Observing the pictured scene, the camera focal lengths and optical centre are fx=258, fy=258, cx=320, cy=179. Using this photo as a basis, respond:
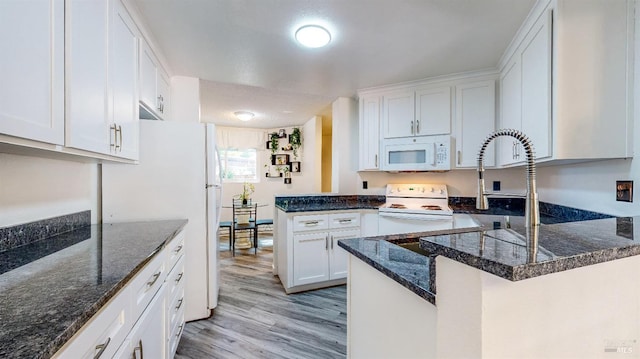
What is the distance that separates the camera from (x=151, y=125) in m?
1.96

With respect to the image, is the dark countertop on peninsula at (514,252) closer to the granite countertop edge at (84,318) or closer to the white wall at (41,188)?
the granite countertop edge at (84,318)

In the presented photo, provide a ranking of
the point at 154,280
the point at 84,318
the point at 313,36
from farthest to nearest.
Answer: the point at 313,36 < the point at 154,280 < the point at 84,318

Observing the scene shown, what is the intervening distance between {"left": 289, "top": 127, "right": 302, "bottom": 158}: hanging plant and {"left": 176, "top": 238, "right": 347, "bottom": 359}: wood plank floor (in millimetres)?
2709

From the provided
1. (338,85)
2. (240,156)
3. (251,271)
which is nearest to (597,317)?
(338,85)

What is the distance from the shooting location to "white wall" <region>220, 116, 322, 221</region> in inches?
184

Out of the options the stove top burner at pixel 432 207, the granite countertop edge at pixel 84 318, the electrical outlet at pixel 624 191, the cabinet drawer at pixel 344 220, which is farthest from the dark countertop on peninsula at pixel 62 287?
the stove top burner at pixel 432 207

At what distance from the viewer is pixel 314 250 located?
8.96 ft

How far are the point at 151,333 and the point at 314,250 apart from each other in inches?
67.1

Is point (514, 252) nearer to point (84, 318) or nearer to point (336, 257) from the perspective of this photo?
point (84, 318)

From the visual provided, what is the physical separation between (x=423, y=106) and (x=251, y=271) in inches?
112

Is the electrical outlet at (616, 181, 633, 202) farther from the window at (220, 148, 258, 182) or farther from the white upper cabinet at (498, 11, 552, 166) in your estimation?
the window at (220, 148, 258, 182)

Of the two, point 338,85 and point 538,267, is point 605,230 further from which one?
point 338,85

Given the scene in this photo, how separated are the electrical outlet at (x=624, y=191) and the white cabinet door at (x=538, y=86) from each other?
0.35 m

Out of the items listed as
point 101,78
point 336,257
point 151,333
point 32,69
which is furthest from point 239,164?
point 32,69
